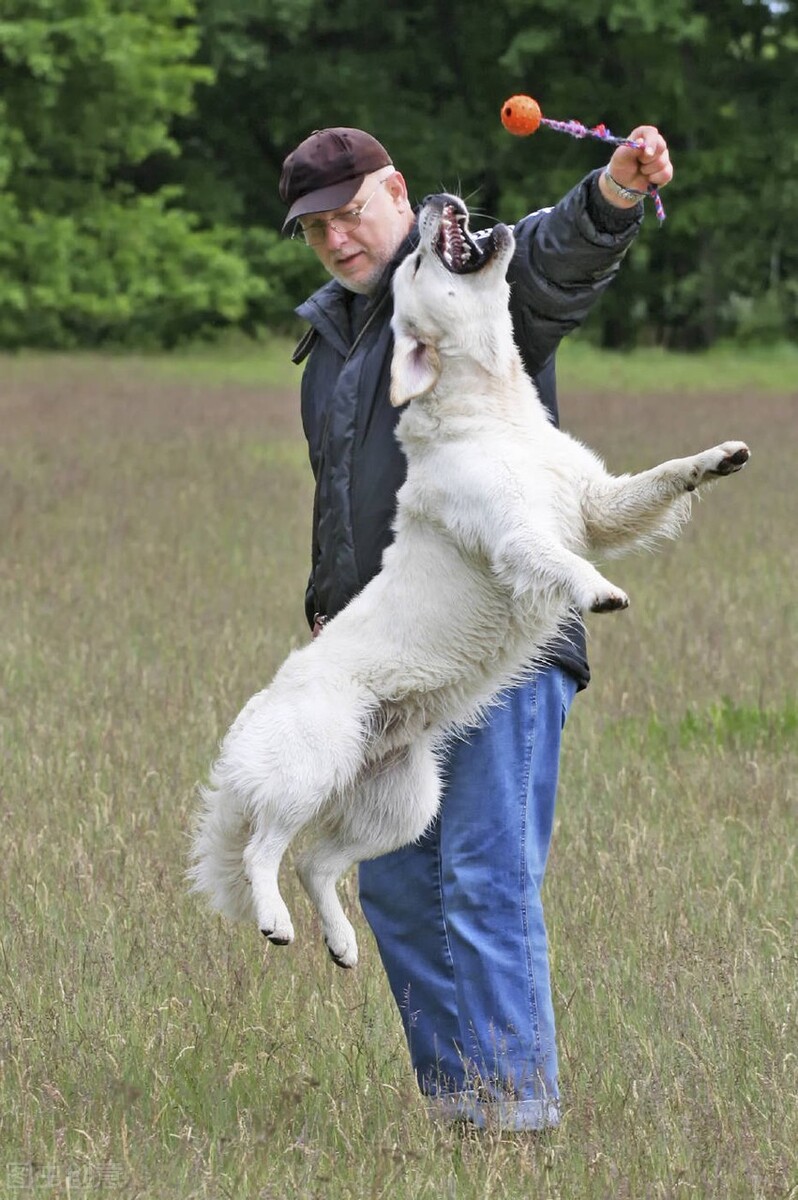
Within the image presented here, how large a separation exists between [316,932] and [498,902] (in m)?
1.46

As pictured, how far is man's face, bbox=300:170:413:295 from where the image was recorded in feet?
12.9

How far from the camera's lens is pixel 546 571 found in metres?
3.66

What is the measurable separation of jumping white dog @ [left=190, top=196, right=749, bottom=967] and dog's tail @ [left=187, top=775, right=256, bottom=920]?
0.08ft

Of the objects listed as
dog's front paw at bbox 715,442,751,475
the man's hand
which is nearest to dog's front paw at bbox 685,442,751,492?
dog's front paw at bbox 715,442,751,475

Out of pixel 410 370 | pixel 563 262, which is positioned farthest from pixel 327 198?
pixel 563 262

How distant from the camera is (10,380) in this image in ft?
70.6

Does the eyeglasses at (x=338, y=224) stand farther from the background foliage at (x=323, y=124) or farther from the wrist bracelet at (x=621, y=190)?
the background foliage at (x=323, y=124)

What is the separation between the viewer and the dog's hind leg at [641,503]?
3758mm

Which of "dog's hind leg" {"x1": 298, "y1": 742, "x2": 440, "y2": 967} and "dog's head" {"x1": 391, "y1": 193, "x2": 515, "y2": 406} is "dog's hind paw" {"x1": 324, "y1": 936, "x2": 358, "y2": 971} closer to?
"dog's hind leg" {"x1": 298, "y1": 742, "x2": 440, "y2": 967}

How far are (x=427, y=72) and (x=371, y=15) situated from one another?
1.67 meters

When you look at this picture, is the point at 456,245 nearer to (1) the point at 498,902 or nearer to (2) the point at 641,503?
(2) the point at 641,503

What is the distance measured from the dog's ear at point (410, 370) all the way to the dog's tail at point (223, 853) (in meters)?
0.96

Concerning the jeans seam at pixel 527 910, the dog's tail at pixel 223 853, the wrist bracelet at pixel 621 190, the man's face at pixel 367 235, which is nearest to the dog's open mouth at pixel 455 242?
the man's face at pixel 367 235

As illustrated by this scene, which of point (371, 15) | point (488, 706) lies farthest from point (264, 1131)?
point (371, 15)
